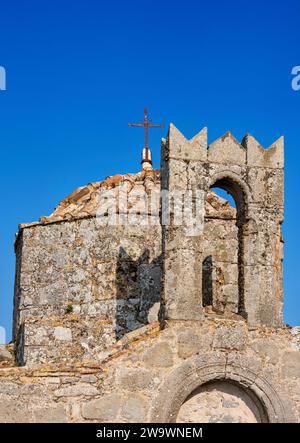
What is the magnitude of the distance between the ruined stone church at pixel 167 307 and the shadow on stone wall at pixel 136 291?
0.02 metres

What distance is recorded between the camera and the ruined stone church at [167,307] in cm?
1512

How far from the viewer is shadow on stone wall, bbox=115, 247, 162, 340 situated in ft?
61.7

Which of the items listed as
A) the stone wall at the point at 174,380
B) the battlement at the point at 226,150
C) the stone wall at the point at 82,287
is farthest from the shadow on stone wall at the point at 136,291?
the battlement at the point at 226,150

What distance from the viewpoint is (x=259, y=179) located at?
16.6 meters

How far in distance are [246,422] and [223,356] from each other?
101 centimetres

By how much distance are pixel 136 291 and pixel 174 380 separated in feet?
12.6

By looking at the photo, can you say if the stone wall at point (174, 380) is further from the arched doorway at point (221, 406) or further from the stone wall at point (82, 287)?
the stone wall at point (82, 287)

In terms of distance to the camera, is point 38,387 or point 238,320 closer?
point 38,387

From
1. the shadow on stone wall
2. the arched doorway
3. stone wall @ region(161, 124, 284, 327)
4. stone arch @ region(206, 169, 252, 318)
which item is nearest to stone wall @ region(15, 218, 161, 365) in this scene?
the shadow on stone wall

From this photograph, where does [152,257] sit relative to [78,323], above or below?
above

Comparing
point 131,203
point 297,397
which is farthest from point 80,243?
point 297,397
